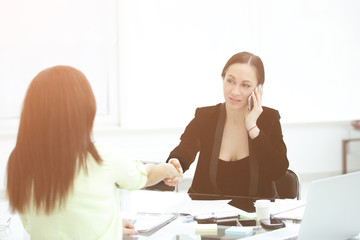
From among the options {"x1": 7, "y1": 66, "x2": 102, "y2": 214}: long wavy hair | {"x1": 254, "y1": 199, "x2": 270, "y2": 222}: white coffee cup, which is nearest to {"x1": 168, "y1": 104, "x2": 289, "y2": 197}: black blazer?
{"x1": 254, "y1": 199, "x2": 270, "y2": 222}: white coffee cup

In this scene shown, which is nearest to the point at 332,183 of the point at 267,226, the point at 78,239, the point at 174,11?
the point at 267,226

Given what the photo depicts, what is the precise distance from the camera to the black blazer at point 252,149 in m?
2.85

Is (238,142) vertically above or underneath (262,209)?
above

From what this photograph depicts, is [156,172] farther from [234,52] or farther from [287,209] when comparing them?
[234,52]

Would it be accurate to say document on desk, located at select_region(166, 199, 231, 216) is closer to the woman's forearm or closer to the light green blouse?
the woman's forearm

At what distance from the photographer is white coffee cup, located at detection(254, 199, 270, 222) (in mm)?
2168

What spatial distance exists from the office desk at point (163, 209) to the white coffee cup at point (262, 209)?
12 centimetres

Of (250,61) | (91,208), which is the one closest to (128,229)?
(91,208)

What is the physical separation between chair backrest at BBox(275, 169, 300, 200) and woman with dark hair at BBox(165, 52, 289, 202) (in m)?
0.03

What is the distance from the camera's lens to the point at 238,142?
3.01m

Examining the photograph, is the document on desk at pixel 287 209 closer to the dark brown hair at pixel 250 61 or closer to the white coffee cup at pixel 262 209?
the white coffee cup at pixel 262 209

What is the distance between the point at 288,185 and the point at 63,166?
157cm

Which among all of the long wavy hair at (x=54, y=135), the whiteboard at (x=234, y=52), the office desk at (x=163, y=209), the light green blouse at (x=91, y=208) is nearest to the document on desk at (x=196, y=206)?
the office desk at (x=163, y=209)

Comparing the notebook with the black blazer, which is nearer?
the notebook
